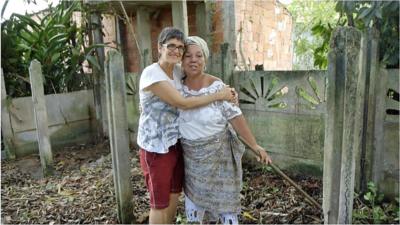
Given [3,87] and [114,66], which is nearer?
[114,66]

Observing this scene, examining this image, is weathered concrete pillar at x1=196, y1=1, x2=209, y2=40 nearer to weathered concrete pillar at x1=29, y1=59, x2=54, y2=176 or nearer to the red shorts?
weathered concrete pillar at x1=29, y1=59, x2=54, y2=176

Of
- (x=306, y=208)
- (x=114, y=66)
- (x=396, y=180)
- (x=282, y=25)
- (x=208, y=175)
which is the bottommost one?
(x=306, y=208)

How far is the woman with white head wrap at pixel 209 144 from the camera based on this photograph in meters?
1.93

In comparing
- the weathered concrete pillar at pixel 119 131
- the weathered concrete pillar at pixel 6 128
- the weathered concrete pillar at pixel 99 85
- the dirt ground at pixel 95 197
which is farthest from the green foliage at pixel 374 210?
the weathered concrete pillar at pixel 6 128

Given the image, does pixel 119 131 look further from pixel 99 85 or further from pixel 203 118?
pixel 99 85

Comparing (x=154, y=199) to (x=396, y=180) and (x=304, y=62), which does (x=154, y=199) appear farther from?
(x=304, y=62)

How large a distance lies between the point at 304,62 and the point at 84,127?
4.55 m

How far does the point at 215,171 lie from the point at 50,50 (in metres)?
3.80

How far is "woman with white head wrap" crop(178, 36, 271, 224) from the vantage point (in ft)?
6.33

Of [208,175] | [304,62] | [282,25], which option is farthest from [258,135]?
[304,62]

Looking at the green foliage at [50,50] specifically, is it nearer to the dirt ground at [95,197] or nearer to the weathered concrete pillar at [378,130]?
Answer: the dirt ground at [95,197]

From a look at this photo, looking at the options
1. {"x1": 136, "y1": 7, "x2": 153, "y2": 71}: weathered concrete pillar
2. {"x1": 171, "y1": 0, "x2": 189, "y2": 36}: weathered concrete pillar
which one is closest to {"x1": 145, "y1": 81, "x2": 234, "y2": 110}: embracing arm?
{"x1": 171, "y1": 0, "x2": 189, "y2": 36}: weathered concrete pillar

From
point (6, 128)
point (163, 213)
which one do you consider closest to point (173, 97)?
point (163, 213)

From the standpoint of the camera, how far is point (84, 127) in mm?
5148
